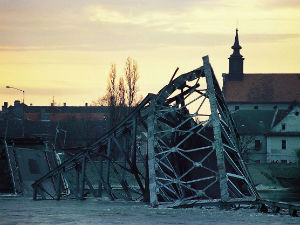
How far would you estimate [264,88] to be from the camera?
138 m

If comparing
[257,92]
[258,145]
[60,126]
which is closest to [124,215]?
[258,145]

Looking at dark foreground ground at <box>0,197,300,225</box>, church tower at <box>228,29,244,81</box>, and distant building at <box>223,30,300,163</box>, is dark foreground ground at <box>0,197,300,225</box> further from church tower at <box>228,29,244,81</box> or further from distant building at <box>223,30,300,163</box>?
church tower at <box>228,29,244,81</box>

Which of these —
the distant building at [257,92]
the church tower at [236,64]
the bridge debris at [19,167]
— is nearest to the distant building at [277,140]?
the distant building at [257,92]

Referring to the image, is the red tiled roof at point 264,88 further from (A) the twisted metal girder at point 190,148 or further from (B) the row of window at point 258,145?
(A) the twisted metal girder at point 190,148

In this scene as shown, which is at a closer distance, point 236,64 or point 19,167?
point 19,167

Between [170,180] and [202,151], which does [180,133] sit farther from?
[170,180]

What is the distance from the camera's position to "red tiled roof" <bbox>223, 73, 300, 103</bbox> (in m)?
136

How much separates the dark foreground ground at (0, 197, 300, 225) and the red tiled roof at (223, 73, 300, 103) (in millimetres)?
101094

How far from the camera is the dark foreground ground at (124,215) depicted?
27.1 meters

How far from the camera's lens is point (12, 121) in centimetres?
11850

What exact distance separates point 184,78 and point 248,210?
7015mm

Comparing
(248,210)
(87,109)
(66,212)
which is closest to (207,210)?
(248,210)

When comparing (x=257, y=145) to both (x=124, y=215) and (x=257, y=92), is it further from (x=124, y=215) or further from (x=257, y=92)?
(x=124, y=215)

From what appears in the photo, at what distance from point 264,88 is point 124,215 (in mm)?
109472
